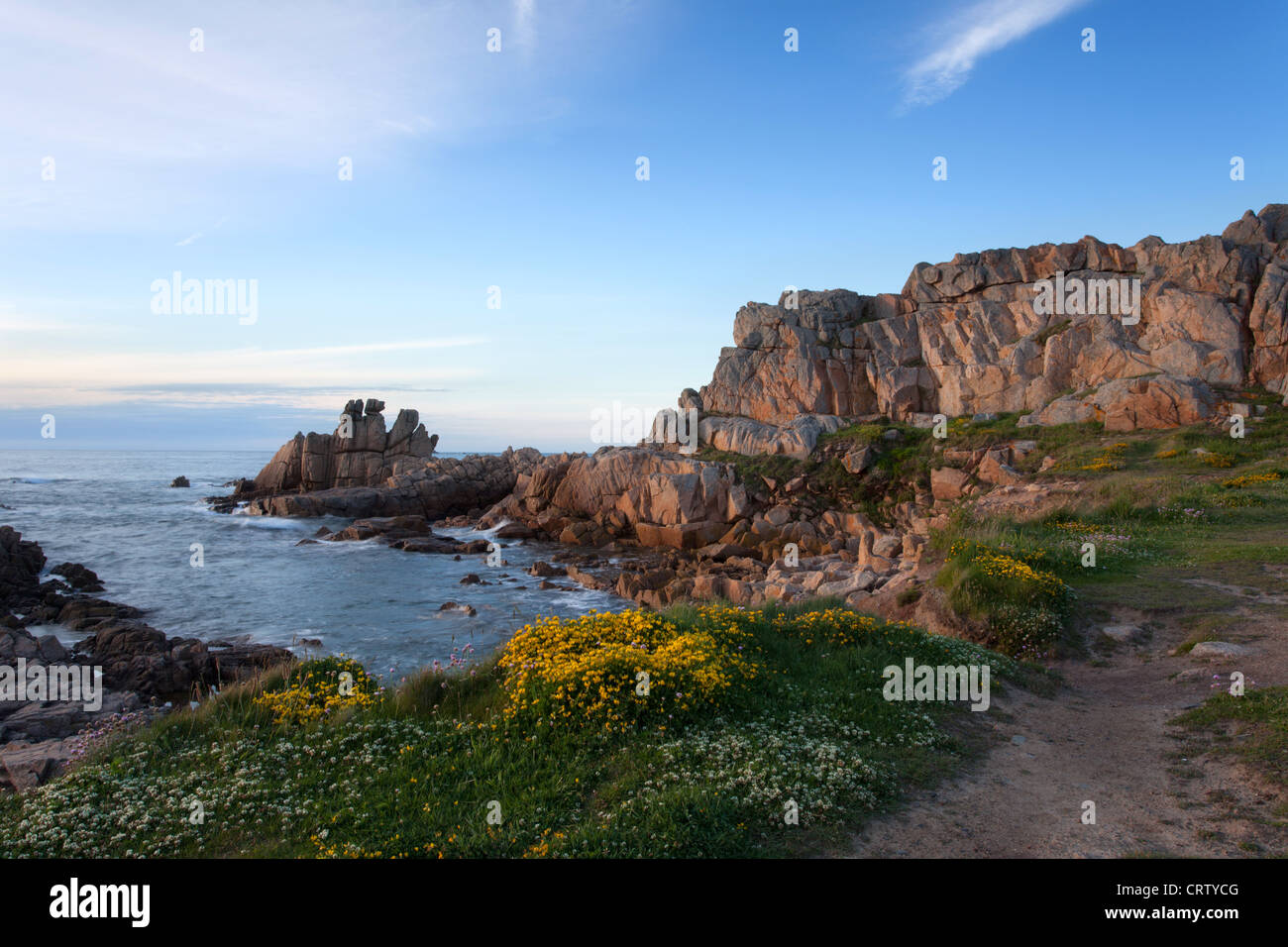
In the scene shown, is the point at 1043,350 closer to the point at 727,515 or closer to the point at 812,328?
the point at 812,328

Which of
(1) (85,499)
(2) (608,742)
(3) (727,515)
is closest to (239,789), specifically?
(2) (608,742)

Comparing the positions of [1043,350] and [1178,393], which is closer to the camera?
[1178,393]

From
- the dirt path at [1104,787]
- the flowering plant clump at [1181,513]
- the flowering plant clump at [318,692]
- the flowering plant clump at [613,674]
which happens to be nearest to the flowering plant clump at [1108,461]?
the flowering plant clump at [1181,513]

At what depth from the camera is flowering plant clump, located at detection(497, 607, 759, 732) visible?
8625mm

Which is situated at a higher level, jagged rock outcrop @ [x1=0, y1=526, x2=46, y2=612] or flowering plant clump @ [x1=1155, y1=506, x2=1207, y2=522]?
flowering plant clump @ [x1=1155, y1=506, x2=1207, y2=522]

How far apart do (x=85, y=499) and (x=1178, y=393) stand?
97023 mm

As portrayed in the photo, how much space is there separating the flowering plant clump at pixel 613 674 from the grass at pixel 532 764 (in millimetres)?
29

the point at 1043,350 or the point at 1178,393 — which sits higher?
the point at 1043,350

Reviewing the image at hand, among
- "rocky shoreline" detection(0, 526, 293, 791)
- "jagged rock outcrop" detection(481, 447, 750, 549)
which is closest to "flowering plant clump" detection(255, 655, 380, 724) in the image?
"rocky shoreline" detection(0, 526, 293, 791)

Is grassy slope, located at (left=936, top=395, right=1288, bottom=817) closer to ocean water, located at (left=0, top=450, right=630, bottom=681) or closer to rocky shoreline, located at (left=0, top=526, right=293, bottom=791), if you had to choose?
rocky shoreline, located at (left=0, top=526, right=293, bottom=791)

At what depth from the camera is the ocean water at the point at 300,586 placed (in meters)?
25.5

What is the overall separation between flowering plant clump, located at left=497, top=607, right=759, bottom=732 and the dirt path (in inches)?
115

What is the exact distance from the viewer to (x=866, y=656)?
1121 centimetres

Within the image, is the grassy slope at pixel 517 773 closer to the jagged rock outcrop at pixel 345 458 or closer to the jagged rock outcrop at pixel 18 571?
the jagged rock outcrop at pixel 18 571
